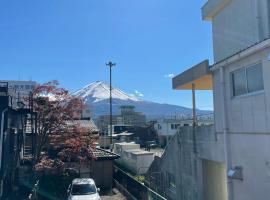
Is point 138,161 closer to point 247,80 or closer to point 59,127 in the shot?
point 59,127

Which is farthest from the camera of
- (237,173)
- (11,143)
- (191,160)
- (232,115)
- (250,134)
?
(11,143)

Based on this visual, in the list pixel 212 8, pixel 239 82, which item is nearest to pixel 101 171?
pixel 212 8

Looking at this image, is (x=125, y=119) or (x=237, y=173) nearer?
(x=237, y=173)

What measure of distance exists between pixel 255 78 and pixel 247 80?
45cm

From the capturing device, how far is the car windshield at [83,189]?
56.4 feet

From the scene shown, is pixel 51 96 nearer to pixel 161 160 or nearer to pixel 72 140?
pixel 72 140

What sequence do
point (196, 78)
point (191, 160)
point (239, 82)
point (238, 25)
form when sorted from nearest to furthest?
point (239, 82) < point (238, 25) < point (196, 78) < point (191, 160)

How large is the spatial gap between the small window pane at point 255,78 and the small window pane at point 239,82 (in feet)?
0.89

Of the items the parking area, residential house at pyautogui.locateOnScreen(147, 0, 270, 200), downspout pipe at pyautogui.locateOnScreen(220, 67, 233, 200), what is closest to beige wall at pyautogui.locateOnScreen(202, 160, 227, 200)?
residential house at pyautogui.locateOnScreen(147, 0, 270, 200)

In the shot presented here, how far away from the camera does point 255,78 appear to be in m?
10.5

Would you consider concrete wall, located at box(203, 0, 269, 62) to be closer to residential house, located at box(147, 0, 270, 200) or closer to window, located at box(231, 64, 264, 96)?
residential house, located at box(147, 0, 270, 200)

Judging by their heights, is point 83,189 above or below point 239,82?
below

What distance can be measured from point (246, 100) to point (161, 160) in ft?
34.2

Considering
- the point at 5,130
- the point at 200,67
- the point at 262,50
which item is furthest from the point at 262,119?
the point at 5,130
